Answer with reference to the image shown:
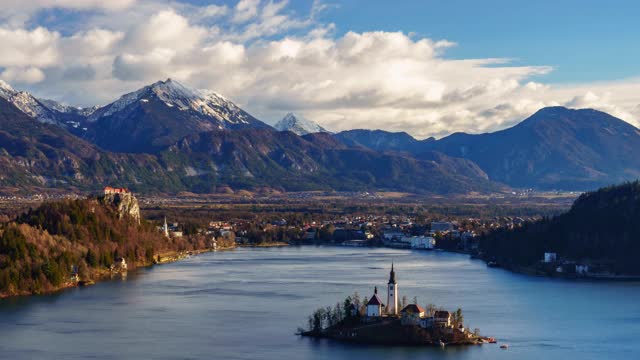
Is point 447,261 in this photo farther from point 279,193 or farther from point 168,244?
point 279,193

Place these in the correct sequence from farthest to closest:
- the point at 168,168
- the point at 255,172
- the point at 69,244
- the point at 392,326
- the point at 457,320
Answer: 1. the point at 255,172
2. the point at 168,168
3. the point at 69,244
4. the point at 457,320
5. the point at 392,326

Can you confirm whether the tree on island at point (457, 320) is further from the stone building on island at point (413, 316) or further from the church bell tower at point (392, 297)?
the church bell tower at point (392, 297)

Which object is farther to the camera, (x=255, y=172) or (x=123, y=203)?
(x=255, y=172)

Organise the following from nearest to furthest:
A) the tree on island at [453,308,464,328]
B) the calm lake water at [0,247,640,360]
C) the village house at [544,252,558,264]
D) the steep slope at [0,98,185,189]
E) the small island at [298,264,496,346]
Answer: the calm lake water at [0,247,640,360] < the small island at [298,264,496,346] < the tree on island at [453,308,464,328] < the village house at [544,252,558,264] < the steep slope at [0,98,185,189]

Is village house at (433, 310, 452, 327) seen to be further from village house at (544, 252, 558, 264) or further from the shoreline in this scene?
village house at (544, 252, 558, 264)

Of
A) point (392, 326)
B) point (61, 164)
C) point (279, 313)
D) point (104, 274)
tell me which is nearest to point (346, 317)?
point (392, 326)

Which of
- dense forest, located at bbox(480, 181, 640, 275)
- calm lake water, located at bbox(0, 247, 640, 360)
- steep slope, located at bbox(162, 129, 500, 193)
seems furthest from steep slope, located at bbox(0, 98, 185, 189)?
calm lake water, located at bbox(0, 247, 640, 360)

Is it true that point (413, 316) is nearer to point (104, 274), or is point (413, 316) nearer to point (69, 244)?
point (104, 274)
